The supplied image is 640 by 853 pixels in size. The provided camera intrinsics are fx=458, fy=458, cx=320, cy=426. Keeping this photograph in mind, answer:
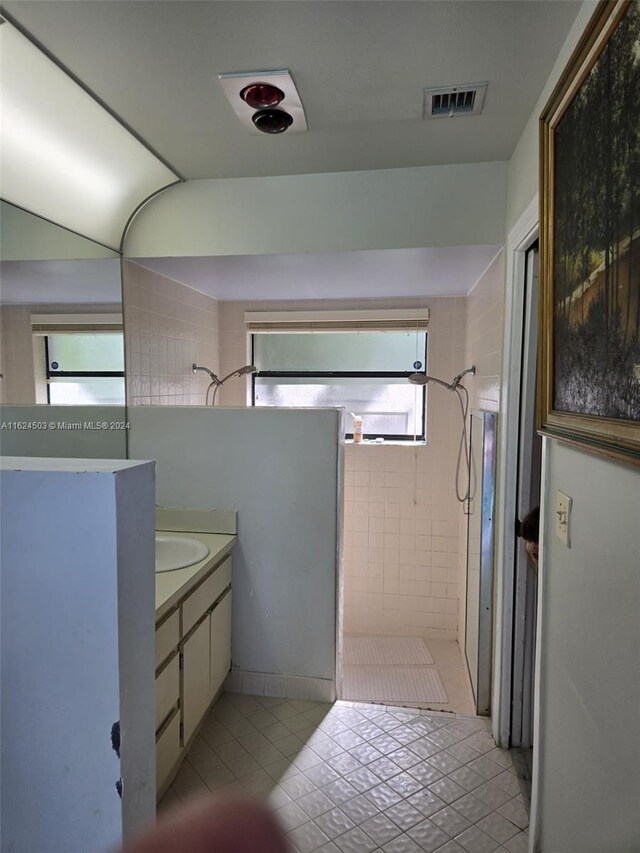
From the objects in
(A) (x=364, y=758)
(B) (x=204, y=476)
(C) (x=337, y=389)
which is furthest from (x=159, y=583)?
(C) (x=337, y=389)

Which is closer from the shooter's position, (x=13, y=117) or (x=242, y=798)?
(x=242, y=798)

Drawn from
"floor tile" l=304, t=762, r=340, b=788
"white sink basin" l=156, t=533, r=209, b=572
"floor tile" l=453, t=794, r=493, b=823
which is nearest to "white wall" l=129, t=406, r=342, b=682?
"white sink basin" l=156, t=533, r=209, b=572

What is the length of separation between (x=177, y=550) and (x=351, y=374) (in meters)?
1.89

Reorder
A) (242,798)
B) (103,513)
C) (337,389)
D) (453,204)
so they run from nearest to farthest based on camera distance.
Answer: (242,798) < (103,513) < (453,204) < (337,389)

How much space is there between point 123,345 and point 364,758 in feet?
7.04

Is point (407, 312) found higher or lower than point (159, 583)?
higher

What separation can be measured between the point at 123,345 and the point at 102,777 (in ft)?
6.04

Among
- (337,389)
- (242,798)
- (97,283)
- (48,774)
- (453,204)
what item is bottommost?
(48,774)

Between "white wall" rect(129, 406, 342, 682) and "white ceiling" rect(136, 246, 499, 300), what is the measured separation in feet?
2.46

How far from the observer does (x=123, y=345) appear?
2.29m

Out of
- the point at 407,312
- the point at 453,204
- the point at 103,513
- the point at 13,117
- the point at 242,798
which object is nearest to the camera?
the point at 242,798

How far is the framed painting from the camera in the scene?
77cm

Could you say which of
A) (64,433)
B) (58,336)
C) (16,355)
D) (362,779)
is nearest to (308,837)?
(362,779)

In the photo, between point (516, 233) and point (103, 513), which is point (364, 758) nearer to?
point (103, 513)
